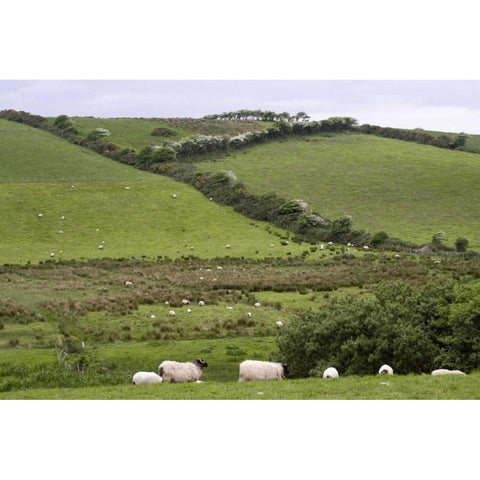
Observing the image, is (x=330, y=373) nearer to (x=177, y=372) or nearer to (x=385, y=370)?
(x=385, y=370)

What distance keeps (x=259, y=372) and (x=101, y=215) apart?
5127 cm

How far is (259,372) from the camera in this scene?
21.2 m

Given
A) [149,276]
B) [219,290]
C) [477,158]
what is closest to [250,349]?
[219,290]

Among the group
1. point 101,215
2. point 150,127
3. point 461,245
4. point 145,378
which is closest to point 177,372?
point 145,378

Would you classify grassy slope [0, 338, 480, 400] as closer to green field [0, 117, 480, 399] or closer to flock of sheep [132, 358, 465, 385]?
green field [0, 117, 480, 399]

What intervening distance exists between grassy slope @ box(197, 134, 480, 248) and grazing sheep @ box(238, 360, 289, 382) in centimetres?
4480

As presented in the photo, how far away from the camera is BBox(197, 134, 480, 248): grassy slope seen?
71.0 metres

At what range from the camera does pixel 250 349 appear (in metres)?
27.4

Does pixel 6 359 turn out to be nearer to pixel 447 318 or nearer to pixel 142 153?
pixel 447 318

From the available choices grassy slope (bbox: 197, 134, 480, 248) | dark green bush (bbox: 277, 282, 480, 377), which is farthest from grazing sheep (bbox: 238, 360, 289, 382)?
grassy slope (bbox: 197, 134, 480, 248)

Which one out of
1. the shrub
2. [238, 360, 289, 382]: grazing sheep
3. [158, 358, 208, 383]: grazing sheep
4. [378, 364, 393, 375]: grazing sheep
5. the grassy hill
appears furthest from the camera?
the grassy hill

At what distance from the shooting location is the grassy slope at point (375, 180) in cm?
7100

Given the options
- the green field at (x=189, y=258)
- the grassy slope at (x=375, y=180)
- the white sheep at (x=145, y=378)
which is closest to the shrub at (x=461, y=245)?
the grassy slope at (x=375, y=180)

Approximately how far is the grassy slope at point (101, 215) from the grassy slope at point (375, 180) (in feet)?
37.5
